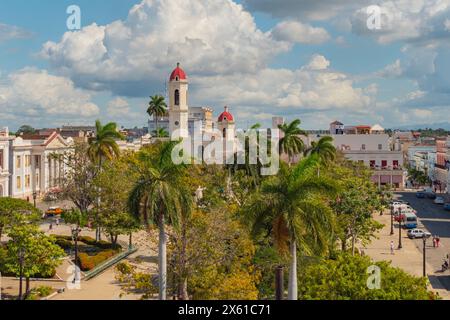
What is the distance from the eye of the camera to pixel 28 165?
72500 mm

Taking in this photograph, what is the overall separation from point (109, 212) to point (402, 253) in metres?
23.9

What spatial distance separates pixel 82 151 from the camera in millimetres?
49500

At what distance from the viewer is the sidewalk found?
3647 cm

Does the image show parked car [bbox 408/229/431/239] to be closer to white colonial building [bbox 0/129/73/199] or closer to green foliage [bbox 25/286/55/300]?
green foliage [bbox 25/286/55/300]

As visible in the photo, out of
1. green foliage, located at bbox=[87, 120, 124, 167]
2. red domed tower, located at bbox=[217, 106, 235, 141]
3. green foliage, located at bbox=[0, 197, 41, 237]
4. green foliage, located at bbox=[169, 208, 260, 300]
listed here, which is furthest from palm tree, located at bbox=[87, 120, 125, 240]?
red domed tower, located at bbox=[217, 106, 235, 141]

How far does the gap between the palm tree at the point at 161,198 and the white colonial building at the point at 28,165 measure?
46630 millimetres

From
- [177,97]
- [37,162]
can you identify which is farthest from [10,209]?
[177,97]

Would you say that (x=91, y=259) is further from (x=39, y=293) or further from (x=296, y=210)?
(x=296, y=210)

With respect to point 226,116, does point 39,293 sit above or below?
below

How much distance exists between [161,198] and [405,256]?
30320mm

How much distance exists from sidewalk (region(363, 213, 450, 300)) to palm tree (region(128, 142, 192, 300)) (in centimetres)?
1967

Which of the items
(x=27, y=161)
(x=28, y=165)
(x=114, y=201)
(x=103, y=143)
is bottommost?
(x=114, y=201)
